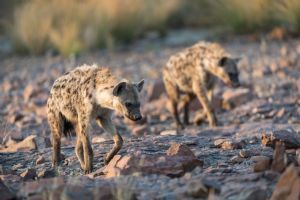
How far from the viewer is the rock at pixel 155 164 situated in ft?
19.3

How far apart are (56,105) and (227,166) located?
5.96 ft

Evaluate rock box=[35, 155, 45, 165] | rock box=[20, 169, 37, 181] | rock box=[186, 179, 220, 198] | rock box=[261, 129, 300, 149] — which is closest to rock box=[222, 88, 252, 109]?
rock box=[261, 129, 300, 149]

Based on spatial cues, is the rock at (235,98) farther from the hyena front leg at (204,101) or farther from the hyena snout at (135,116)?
the hyena snout at (135,116)

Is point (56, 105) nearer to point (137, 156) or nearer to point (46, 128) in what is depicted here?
point (137, 156)

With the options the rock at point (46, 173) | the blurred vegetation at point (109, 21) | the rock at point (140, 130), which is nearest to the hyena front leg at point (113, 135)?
the rock at point (46, 173)

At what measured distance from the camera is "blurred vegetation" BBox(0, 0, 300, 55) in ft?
54.6

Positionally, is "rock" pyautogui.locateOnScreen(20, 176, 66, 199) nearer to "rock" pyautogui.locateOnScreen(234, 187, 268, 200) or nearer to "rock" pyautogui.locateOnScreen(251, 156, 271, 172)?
"rock" pyautogui.locateOnScreen(234, 187, 268, 200)

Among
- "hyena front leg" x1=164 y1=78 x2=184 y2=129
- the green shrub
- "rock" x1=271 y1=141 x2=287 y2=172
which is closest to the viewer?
"rock" x1=271 y1=141 x2=287 y2=172

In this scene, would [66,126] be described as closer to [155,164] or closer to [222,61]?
[155,164]

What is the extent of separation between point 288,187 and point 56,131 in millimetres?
2940

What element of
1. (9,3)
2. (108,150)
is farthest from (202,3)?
(108,150)

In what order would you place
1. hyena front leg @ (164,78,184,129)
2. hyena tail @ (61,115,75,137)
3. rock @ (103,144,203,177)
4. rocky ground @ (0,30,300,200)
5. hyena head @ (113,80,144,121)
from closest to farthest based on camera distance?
rocky ground @ (0,30,300,200), rock @ (103,144,203,177), hyena head @ (113,80,144,121), hyena tail @ (61,115,75,137), hyena front leg @ (164,78,184,129)

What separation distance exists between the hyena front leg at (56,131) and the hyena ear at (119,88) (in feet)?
2.59

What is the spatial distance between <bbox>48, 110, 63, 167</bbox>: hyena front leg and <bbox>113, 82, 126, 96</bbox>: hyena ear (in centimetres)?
79
